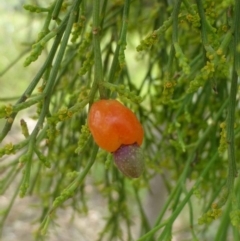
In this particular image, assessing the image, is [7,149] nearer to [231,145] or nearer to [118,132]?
[118,132]

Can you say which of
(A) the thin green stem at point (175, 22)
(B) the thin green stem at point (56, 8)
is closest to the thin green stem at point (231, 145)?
(A) the thin green stem at point (175, 22)

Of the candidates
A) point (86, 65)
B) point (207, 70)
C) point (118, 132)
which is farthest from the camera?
point (86, 65)

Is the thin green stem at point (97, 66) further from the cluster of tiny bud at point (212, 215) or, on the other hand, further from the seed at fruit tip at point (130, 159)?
the cluster of tiny bud at point (212, 215)

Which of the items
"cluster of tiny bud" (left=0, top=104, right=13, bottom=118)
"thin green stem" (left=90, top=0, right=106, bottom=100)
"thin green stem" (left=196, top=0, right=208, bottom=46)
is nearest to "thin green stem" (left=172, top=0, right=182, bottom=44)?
"thin green stem" (left=196, top=0, right=208, bottom=46)

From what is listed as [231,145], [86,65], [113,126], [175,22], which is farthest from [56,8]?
[231,145]

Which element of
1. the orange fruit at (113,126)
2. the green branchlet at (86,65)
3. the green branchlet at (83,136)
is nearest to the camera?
the orange fruit at (113,126)

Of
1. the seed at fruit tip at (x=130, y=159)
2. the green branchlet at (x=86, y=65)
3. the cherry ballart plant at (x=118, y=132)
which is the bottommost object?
the seed at fruit tip at (x=130, y=159)

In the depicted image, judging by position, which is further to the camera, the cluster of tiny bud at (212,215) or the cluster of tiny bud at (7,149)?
the cluster of tiny bud at (212,215)

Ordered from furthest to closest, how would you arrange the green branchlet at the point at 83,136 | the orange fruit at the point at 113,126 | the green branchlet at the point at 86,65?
the green branchlet at the point at 86,65, the green branchlet at the point at 83,136, the orange fruit at the point at 113,126
